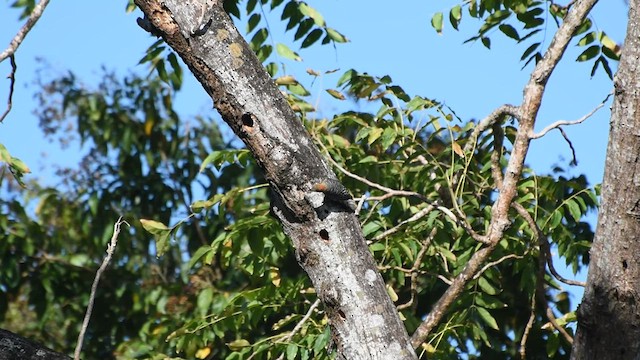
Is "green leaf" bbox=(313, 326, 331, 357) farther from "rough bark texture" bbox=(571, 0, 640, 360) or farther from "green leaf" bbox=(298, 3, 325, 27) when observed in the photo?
"green leaf" bbox=(298, 3, 325, 27)

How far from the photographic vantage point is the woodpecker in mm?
2671

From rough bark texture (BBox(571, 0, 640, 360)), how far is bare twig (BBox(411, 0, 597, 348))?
508 millimetres

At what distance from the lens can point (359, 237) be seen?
2.73m

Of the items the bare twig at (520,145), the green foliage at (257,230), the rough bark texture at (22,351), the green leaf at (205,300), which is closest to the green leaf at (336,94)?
the green foliage at (257,230)

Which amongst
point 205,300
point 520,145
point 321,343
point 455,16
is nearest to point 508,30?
point 455,16

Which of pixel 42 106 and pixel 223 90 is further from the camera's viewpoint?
pixel 42 106

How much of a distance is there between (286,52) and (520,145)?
1.66m

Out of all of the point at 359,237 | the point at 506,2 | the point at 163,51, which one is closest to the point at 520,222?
A: the point at 506,2

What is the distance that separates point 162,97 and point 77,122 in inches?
23.2

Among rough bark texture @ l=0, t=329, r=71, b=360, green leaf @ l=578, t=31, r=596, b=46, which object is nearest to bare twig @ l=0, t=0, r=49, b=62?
rough bark texture @ l=0, t=329, r=71, b=360

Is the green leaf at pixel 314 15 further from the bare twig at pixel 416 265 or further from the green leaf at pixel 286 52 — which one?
the bare twig at pixel 416 265

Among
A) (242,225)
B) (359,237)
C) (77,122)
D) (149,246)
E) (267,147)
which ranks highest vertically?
(77,122)

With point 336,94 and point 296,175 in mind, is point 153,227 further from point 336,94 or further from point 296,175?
point 296,175

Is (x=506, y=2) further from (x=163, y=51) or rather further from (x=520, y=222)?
(x=163, y=51)
